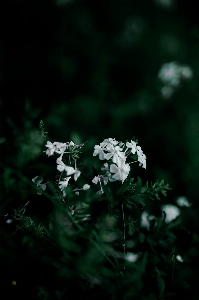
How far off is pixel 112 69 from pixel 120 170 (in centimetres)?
166

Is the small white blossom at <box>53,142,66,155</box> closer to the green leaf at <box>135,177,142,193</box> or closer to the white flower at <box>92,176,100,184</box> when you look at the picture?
the white flower at <box>92,176,100,184</box>

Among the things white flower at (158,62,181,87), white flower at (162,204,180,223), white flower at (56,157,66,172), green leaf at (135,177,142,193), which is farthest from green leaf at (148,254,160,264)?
white flower at (158,62,181,87)

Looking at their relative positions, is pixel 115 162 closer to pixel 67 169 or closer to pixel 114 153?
pixel 114 153

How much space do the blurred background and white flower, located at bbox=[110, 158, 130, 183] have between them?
3.57ft

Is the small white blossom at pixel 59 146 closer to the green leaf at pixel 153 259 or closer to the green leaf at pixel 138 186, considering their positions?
the green leaf at pixel 138 186

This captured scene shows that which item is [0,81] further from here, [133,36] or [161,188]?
[161,188]

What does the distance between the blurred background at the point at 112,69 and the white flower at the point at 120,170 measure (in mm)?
1088

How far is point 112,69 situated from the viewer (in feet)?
8.20

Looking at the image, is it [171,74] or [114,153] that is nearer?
[114,153]

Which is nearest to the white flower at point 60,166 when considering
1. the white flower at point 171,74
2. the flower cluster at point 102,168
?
the flower cluster at point 102,168

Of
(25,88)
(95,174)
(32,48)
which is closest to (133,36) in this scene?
(32,48)

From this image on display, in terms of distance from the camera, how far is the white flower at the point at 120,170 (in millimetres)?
1022

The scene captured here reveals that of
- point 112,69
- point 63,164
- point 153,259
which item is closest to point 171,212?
point 153,259

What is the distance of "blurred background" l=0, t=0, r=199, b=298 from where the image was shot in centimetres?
221
